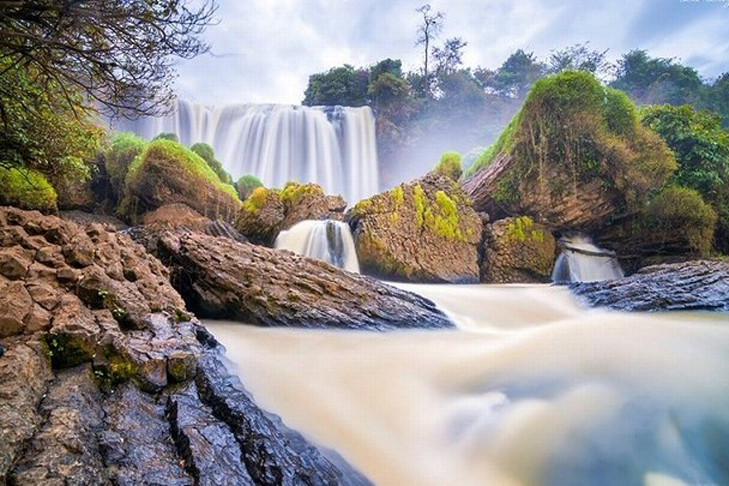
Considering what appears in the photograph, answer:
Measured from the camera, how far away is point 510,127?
10.8 m

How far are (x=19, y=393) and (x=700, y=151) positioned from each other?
13.6 m

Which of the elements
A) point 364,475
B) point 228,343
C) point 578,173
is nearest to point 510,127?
point 578,173

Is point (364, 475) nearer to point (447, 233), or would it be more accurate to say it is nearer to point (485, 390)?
point (485, 390)

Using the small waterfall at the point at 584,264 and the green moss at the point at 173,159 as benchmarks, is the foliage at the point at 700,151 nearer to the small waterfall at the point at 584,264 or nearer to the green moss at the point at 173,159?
the small waterfall at the point at 584,264

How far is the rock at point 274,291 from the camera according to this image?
470cm

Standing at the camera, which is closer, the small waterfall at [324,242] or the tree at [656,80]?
the small waterfall at [324,242]

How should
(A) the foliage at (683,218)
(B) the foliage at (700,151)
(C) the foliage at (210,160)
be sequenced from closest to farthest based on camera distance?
(A) the foliage at (683,218) < (B) the foliage at (700,151) < (C) the foliage at (210,160)

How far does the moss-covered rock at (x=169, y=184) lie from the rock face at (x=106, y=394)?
8114mm

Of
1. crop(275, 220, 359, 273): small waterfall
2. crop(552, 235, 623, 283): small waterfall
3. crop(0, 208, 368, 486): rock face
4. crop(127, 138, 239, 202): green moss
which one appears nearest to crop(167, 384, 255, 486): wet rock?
crop(0, 208, 368, 486): rock face

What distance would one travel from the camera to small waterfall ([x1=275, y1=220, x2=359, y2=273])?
859cm

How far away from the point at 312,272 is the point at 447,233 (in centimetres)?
495

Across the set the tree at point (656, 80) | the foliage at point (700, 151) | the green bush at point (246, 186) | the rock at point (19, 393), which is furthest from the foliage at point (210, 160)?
the tree at point (656, 80)

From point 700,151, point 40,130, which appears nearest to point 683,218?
point 700,151

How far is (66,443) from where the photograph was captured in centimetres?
137
